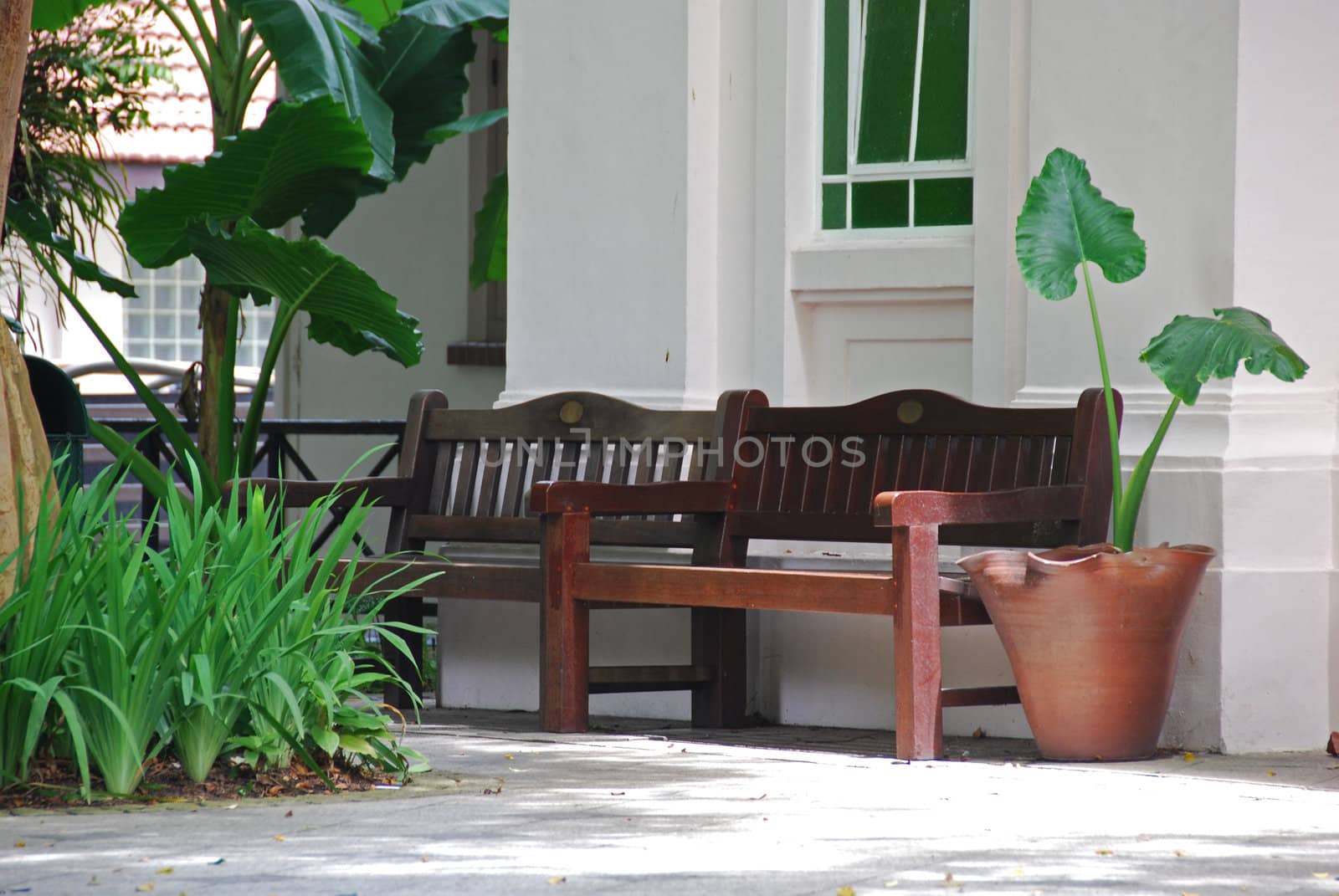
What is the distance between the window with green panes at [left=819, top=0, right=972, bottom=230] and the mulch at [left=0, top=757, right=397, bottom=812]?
2.85 metres

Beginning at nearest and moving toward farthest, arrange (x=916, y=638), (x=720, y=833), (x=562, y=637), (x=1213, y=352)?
(x=720, y=833) < (x=916, y=638) < (x=1213, y=352) < (x=562, y=637)

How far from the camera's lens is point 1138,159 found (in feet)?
18.7

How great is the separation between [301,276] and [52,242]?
6.36 ft

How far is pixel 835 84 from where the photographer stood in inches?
252

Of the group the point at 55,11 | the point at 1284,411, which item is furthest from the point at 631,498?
the point at 55,11

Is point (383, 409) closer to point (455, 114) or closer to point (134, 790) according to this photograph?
point (455, 114)

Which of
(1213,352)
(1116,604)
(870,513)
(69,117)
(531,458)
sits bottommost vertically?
(1116,604)

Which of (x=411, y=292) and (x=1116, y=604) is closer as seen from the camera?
(x=1116, y=604)

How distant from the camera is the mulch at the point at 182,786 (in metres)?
3.97

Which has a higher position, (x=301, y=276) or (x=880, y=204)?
(x=880, y=204)

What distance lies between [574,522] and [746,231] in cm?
146

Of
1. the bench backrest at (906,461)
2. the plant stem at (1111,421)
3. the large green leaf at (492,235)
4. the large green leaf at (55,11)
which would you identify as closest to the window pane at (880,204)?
the bench backrest at (906,461)

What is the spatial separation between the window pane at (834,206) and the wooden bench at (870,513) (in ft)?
2.54

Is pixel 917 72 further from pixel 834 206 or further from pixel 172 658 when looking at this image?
pixel 172 658
